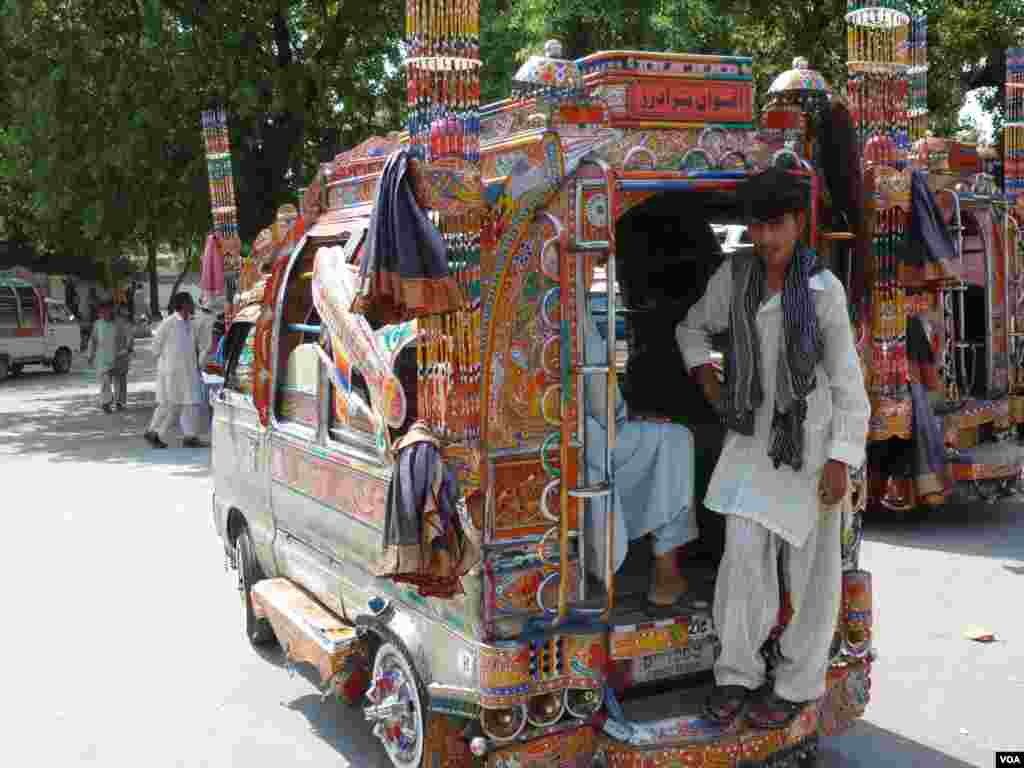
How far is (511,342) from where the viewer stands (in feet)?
11.4

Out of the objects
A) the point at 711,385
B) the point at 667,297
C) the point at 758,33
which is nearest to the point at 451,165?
the point at 711,385

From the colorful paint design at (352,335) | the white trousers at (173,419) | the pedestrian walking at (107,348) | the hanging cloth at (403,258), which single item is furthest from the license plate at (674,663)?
the pedestrian walking at (107,348)

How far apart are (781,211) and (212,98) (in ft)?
45.9

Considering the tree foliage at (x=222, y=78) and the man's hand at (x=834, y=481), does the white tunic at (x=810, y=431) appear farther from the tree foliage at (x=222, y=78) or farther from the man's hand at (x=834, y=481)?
the tree foliage at (x=222, y=78)

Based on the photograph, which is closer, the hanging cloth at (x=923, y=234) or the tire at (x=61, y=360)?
the hanging cloth at (x=923, y=234)

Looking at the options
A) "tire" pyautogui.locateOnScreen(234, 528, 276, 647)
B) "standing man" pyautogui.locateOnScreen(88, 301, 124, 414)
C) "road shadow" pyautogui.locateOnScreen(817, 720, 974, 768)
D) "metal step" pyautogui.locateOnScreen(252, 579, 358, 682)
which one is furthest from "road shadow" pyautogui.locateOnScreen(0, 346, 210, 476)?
"road shadow" pyautogui.locateOnScreen(817, 720, 974, 768)

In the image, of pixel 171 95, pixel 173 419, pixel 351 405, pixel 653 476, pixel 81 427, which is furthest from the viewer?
pixel 81 427

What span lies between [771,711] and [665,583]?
0.58 m

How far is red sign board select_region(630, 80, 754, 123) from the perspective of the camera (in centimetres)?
355

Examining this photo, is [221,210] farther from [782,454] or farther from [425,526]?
[782,454]

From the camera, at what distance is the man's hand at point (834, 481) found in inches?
143

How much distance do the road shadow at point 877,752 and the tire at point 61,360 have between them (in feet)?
81.6

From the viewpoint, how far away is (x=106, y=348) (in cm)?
1692

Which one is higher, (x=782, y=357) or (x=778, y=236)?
(x=778, y=236)
